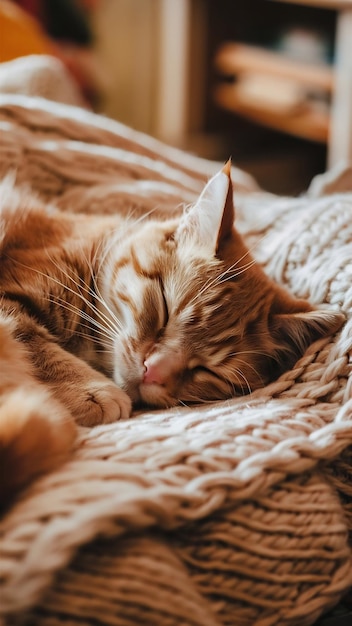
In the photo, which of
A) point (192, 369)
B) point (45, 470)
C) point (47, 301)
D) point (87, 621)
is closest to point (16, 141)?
point (47, 301)

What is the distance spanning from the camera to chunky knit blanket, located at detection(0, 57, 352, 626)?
2.29 feet

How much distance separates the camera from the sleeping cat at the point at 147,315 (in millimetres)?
1130

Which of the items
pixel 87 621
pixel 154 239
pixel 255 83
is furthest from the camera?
pixel 255 83

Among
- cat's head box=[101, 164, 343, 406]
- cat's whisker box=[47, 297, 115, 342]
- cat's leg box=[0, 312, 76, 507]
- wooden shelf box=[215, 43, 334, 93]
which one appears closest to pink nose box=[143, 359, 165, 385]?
cat's head box=[101, 164, 343, 406]

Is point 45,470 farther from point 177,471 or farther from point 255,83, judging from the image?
point 255,83

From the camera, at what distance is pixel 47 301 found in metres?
1.23

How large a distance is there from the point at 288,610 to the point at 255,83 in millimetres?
2869

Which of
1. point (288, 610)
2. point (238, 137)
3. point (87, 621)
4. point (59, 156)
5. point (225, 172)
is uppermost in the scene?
point (225, 172)

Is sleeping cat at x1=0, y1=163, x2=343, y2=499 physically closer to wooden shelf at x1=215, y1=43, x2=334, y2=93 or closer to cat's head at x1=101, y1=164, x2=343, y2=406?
cat's head at x1=101, y1=164, x2=343, y2=406

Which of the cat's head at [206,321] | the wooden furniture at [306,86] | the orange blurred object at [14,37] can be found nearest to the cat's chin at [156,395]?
the cat's head at [206,321]

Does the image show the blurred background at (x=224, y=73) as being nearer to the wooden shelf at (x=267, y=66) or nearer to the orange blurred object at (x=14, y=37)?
the wooden shelf at (x=267, y=66)

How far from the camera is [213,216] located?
1.25 metres

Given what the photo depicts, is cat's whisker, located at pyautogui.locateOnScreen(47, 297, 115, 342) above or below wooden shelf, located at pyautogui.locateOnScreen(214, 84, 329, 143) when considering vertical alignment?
above

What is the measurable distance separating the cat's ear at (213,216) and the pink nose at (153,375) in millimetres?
248
